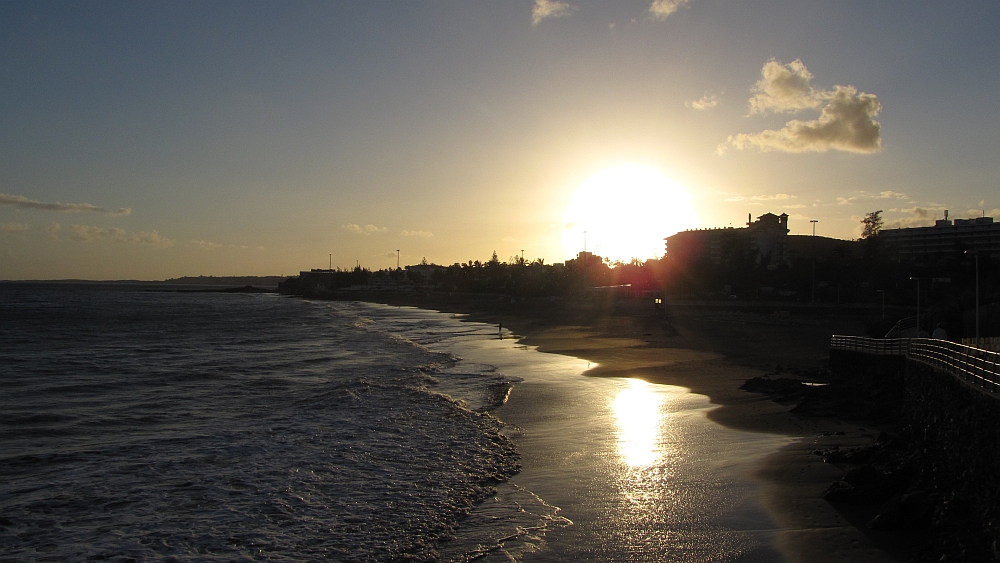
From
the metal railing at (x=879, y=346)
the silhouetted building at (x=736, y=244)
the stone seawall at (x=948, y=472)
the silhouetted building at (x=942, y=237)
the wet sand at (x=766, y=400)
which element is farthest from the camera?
the silhouetted building at (x=736, y=244)

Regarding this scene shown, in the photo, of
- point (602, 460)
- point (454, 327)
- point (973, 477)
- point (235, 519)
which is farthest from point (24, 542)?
point (454, 327)

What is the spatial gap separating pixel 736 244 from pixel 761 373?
84.5 metres

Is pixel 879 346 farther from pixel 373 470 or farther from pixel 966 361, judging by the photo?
pixel 373 470

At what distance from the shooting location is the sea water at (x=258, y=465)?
8.69 meters

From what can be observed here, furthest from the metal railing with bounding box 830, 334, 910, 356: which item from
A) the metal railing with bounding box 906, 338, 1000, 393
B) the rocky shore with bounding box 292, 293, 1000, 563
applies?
the metal railing with bounding box 906, 338, 1000, 393

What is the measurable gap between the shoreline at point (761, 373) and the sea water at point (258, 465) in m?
3.54

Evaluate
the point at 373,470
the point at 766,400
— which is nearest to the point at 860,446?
the point at 766,400

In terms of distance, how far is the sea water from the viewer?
→ 28.5 ft

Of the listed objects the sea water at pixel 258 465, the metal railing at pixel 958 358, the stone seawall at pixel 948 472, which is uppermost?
the metal railing at pixel 958 358

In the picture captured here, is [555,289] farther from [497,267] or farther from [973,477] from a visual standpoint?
[973,477]

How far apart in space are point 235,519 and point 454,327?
4496 cm

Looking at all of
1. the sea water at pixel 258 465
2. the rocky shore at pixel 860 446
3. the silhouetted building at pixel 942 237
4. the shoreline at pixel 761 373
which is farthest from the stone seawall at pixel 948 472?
the silhouetted building at pixel 942 237

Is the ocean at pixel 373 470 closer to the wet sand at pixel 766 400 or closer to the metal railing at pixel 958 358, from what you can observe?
the wet sand at pixel 766 400

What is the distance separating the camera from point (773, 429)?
1484 centimetres
